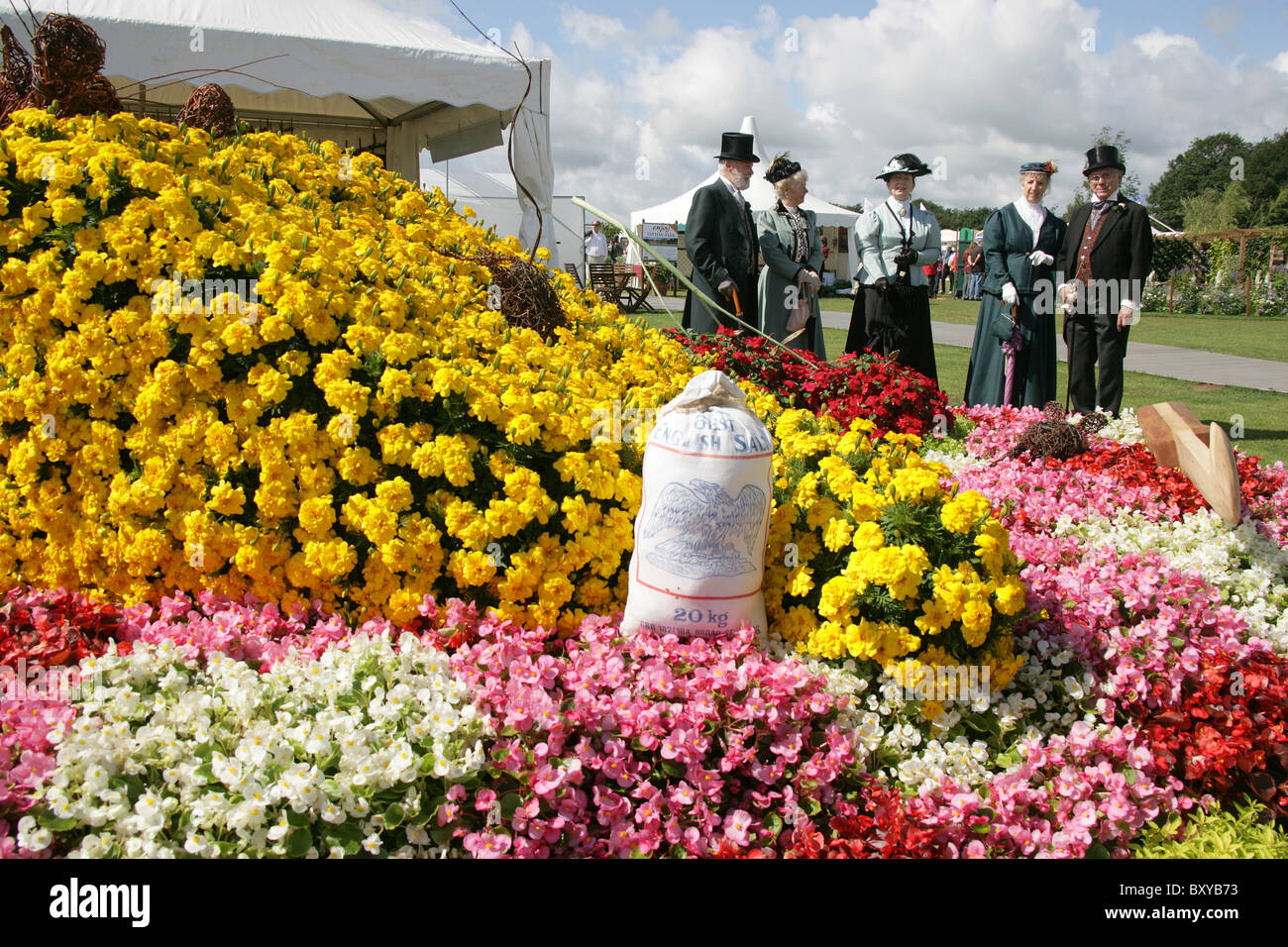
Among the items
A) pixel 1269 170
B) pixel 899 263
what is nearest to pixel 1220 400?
pixel 899 263

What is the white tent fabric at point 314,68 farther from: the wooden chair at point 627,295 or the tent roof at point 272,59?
the wooden chair at point 627,295

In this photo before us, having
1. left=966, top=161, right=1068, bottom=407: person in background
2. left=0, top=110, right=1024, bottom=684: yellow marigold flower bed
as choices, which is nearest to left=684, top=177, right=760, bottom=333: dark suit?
left=966, top=161, right=1068, bottom=407: person in background

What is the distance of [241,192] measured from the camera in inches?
135

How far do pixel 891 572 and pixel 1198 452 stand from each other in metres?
2.49

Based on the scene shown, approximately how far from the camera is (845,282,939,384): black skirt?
6758 millimetres

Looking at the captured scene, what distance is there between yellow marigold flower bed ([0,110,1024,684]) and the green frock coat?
376 cm

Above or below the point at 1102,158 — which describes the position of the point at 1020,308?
below

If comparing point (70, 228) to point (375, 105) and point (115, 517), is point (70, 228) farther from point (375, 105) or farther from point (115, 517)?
point (375, 105)

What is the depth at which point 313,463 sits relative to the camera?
103 inches

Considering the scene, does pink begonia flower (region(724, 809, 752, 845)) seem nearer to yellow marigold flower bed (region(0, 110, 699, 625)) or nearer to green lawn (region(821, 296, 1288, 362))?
yellow marigold flower bed (region(0, 110, 699, 625))

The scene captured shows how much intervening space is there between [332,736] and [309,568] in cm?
68

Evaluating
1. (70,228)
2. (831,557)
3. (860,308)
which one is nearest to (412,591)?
(831,557)
